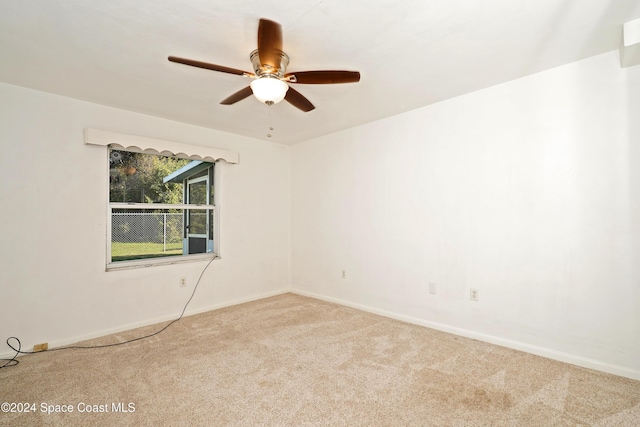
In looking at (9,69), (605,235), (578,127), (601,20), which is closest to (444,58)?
(601,20)

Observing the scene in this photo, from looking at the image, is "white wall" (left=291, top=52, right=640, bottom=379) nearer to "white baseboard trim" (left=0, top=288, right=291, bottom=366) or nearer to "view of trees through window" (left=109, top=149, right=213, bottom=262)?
"white baseboard trim" (left=0, top=288, right=291, bottom=366)

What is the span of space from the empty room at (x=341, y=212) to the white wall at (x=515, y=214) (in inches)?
0.7

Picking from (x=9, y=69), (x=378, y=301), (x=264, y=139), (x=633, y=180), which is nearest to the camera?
(x=633, y=180)

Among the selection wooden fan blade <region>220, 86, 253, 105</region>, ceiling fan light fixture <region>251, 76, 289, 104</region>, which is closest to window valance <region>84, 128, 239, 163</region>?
wooden fan blade <region>220, 86, 253, 105</region>

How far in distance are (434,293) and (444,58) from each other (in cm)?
230

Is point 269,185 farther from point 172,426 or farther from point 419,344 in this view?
point 172,426

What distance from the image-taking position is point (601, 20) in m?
1.96

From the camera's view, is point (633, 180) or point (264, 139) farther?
point (264, 139)

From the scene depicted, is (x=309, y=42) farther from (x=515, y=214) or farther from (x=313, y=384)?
(x=313, y=384)

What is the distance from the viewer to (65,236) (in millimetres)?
3027

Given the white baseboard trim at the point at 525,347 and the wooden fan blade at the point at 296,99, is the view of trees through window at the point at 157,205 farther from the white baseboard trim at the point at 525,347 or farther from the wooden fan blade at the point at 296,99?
the white baseboard trim at the point at 525,347

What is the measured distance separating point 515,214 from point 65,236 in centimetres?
431

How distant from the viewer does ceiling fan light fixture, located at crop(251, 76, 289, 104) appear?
2.00 metres

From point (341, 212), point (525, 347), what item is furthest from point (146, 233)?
point (525, 347)
